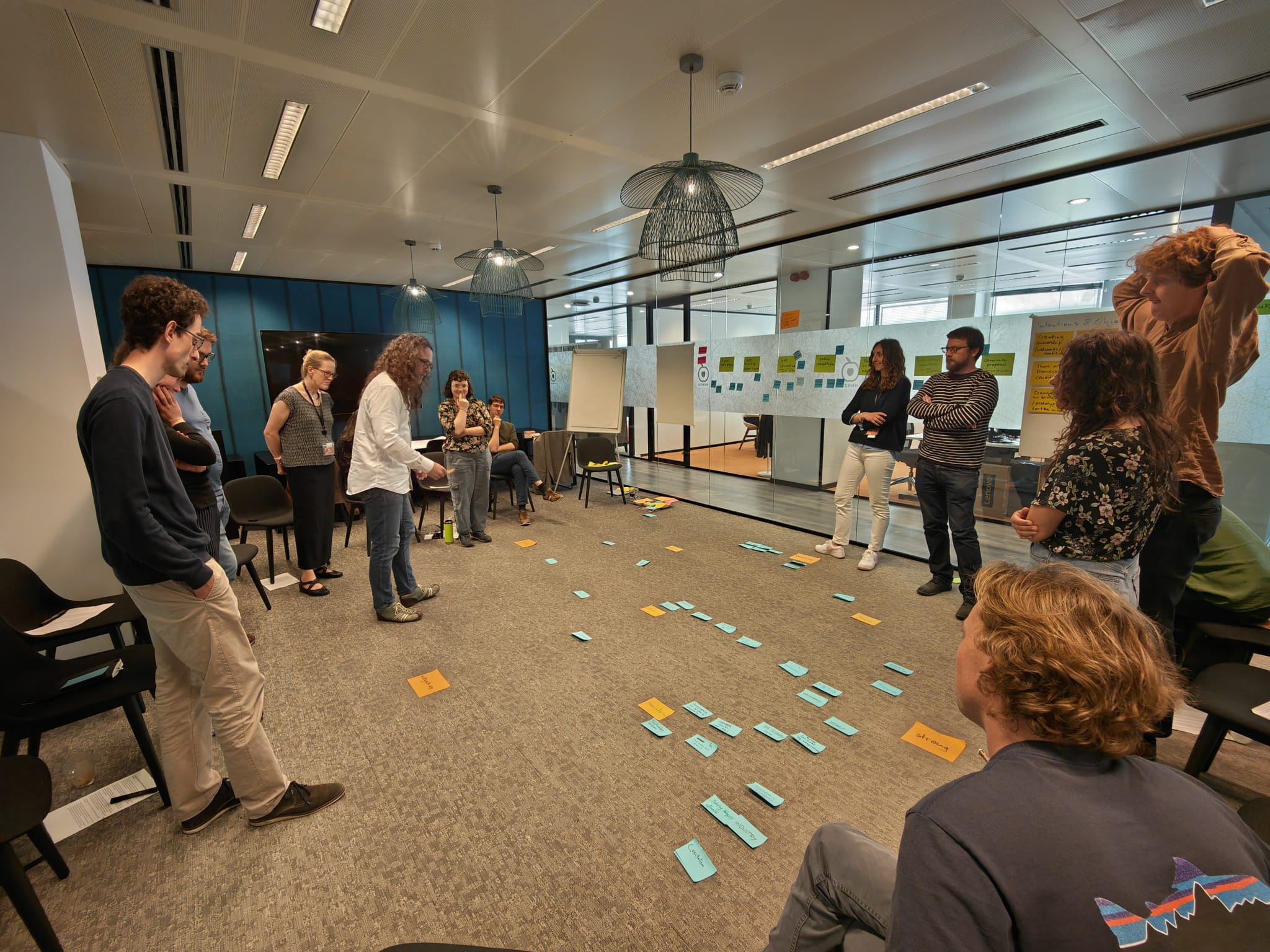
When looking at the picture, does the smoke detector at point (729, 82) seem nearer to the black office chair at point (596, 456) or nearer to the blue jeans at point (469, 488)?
the blue jeans at point (469, 488)

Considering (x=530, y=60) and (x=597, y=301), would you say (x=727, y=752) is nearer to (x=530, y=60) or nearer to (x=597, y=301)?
(x=530, y=60)

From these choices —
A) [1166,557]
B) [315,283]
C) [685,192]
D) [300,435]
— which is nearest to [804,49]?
[685,192]

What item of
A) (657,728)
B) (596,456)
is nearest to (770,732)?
(657,728)

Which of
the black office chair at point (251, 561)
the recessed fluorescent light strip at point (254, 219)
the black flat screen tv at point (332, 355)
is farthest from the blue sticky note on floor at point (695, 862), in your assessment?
the black flat screen tv at point (332, 355)

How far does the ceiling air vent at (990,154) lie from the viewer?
9.79ft

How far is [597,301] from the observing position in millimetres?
8211

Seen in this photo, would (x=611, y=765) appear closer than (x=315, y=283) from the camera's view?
Yes

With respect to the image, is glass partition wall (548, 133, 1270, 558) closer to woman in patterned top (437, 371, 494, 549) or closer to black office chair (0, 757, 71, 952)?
woman in patterned top (437, 371, 494, 549)

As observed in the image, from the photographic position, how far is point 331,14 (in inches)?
82.0

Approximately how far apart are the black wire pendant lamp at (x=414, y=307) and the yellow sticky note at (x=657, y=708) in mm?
3066

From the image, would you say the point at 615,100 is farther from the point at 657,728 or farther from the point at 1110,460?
the point at 657,728

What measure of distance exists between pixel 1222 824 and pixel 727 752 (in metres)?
1.67

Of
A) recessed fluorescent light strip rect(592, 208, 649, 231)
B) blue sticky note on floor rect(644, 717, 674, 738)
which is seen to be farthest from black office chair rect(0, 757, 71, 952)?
recessed fluorescent light strip rect(592, 208, 649, 231)

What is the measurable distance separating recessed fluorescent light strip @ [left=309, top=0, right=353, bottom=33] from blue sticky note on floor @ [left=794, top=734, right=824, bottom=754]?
3384 millimetres
